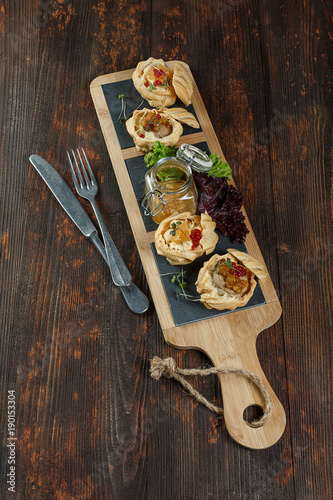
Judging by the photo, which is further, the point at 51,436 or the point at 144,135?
the point at 144,135

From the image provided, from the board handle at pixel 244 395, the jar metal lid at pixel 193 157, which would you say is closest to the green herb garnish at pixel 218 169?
the jar metal lid at pixel 193 157

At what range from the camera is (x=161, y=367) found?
215cm

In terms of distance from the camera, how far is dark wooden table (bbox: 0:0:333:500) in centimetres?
213

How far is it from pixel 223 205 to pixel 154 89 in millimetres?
812

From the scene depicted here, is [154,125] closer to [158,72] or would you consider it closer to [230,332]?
[158,72]

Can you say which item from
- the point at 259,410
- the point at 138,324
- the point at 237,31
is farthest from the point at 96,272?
the point at 237,31

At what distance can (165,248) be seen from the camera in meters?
2.19

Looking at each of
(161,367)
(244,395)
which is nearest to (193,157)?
(161,367)

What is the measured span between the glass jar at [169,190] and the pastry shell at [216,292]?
0.35 metres

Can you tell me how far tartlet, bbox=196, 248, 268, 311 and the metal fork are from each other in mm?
397

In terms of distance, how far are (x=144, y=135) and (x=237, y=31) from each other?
115 cm

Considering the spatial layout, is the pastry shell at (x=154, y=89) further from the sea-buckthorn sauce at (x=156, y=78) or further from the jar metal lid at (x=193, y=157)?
the jar metal lid at (x=193, y=157)

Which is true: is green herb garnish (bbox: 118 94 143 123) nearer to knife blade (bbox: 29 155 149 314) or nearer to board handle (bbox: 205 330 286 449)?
knife blade (bbox: 29 155 149 314)

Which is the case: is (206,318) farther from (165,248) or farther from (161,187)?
(161,187)
